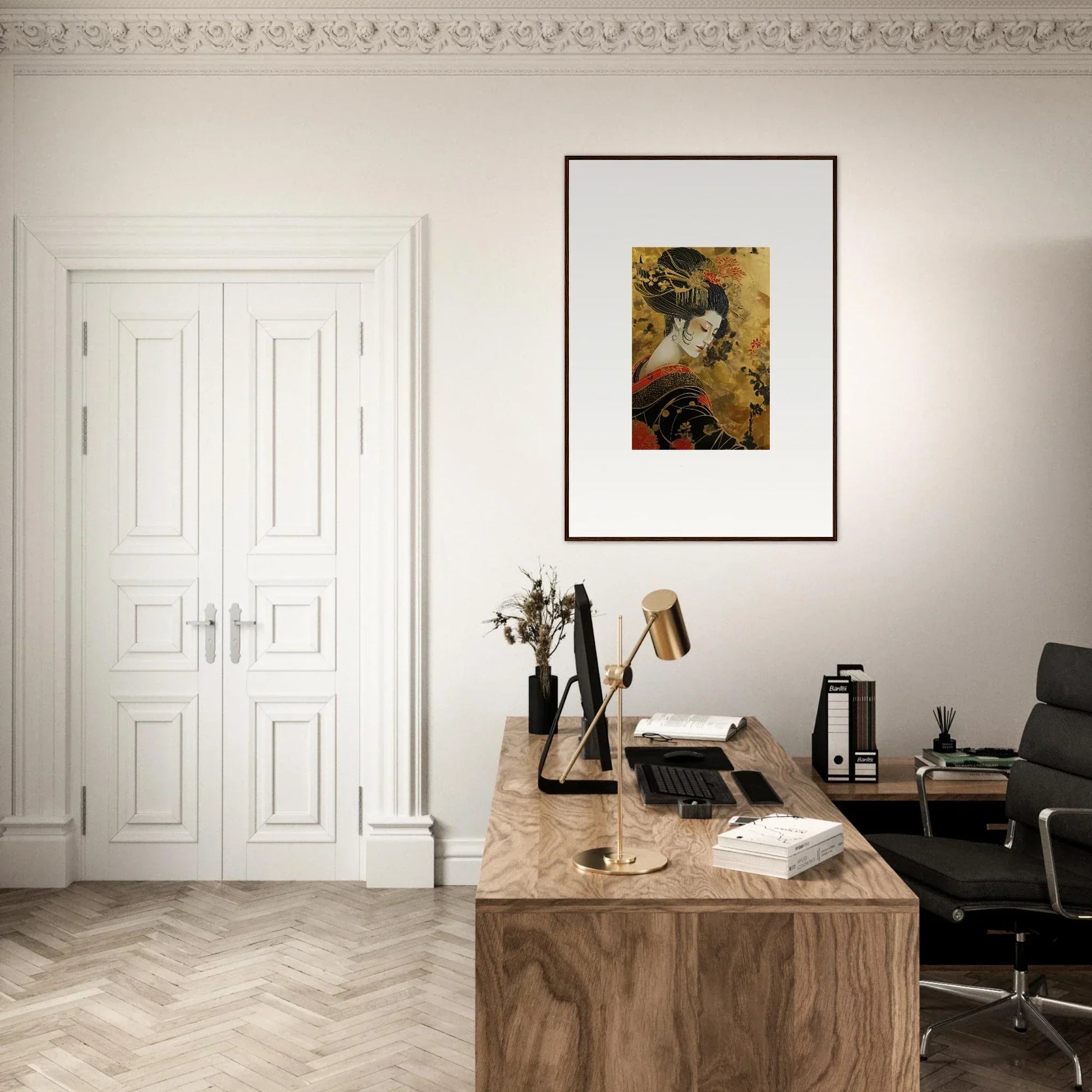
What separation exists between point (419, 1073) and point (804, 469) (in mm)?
2529

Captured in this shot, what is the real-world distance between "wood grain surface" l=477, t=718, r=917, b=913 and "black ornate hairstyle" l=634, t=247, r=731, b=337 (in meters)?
1.90

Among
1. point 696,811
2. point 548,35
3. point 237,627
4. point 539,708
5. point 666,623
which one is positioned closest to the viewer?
point 666,623

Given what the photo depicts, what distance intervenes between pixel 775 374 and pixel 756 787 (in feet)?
6.33

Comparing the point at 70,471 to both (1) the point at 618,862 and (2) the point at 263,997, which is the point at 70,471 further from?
(1) the point at 618,862

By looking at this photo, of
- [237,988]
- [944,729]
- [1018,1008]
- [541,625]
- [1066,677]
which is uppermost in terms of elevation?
[541,625]

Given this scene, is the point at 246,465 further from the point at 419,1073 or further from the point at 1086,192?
the point at 1086,192

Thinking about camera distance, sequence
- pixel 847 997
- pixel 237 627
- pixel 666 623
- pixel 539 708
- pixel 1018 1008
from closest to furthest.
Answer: pixel 847 997 < pixel 666 623 < pixel 1018 1008 < pixel 539 708 < pixel 237 627

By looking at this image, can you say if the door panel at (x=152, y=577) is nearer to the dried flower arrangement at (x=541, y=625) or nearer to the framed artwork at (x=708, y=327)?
the dried flower arrangement at (x=541, y=625)

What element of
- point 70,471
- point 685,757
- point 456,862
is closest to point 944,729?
point 685,757

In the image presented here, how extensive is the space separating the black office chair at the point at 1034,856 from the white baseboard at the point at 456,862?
5.47ft

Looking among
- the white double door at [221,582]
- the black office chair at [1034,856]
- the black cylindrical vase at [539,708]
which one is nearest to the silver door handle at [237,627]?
the white double door at [221,582]

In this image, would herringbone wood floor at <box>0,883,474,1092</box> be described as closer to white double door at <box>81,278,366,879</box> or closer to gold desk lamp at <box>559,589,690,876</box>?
white double door at <box>81,278,366,879</box>

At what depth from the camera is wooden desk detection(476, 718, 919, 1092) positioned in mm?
1838

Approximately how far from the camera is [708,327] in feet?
13.0
